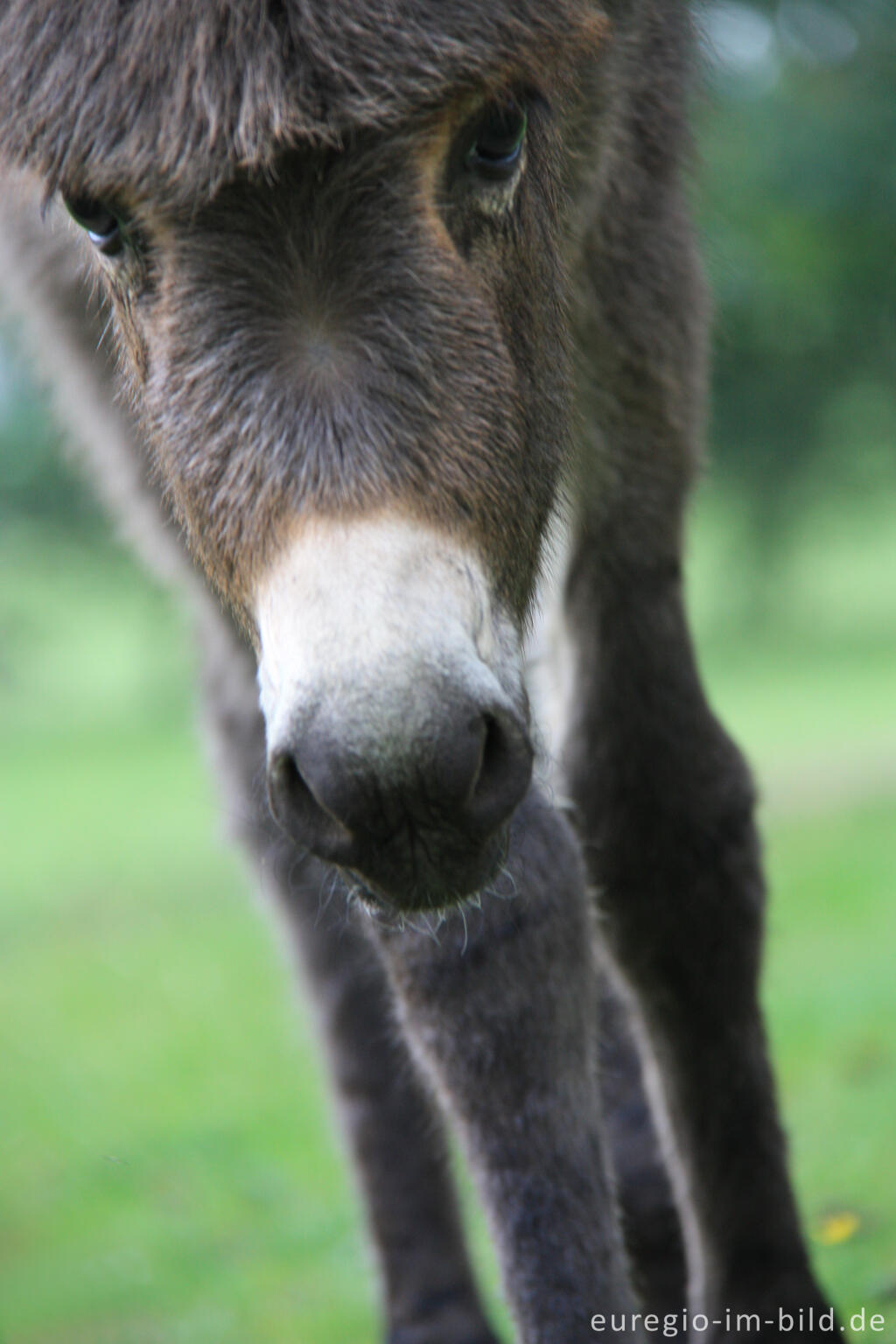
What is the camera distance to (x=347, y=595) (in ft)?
5.74

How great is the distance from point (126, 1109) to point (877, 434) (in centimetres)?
1197

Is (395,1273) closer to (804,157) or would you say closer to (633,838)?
(633,838)

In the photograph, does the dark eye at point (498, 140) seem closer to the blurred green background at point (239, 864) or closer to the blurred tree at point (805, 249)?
the blurred green background at point (239, 864)

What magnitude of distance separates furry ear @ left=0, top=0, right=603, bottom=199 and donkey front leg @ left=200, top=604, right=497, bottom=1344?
152cm

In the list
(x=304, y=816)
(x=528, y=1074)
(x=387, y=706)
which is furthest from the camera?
(x=528, y=1074)

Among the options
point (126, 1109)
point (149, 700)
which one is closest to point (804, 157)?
point (126, 1109)

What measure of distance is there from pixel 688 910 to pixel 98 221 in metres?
1.76

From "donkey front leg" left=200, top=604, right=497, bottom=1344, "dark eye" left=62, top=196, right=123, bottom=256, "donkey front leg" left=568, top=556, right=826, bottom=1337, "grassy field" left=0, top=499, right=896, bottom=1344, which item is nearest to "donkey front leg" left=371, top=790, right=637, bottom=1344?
"donkey front leg" left=568, top=556, right=826, bottom=1337

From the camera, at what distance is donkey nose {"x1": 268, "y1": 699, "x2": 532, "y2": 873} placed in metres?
1.72

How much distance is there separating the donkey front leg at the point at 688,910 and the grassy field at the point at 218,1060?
16.3 inches

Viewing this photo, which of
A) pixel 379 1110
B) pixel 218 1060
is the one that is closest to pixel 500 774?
pixel 379 1110

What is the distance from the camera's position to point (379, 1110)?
139 inches

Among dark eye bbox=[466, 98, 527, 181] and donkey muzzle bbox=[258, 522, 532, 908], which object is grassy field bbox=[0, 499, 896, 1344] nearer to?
donkey muzzle bbox=[258, 522, 532, 908]

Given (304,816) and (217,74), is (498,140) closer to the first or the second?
(217,74)
